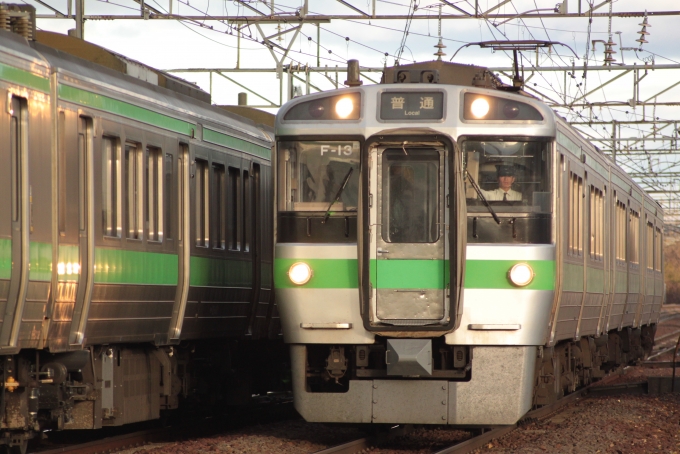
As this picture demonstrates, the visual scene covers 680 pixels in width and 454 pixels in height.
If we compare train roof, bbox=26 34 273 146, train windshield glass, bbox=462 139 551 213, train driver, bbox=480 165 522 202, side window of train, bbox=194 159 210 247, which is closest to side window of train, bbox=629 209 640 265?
train roof, bbox=26 34 273 146

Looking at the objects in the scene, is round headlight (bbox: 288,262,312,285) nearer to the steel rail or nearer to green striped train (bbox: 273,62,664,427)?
green striped train (bbox: 273,62,664,427)

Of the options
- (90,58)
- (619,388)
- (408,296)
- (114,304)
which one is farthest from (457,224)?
(619,388)

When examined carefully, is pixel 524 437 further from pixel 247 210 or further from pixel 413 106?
pixel 247 210

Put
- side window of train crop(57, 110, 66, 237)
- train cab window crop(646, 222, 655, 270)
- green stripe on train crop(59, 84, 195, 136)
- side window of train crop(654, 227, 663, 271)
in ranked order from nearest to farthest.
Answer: side window of train crop(57, 110, 66, 237) < green stripe on train crop(59, 84, 195, 136) < train cab window crop(646, 222, 655, 270) < side window of train crop(654, 227, 663, 271)

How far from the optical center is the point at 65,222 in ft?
29.8

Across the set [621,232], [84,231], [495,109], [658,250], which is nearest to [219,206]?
[84,231]

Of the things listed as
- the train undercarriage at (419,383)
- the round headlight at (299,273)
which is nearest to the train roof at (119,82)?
the round headlight at (299,273)

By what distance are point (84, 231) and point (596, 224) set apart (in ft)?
22.6

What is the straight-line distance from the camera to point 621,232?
55.8 ft

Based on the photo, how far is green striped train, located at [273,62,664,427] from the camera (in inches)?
383

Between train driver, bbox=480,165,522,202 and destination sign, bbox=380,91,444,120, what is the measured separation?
686mm

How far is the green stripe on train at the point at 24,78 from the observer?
8.23 metres

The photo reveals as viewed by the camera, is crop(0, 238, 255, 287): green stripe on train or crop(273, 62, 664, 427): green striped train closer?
crop(0, 238, 255, 287): green stripe on train

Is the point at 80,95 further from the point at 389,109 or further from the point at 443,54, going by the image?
the point at 443,54
